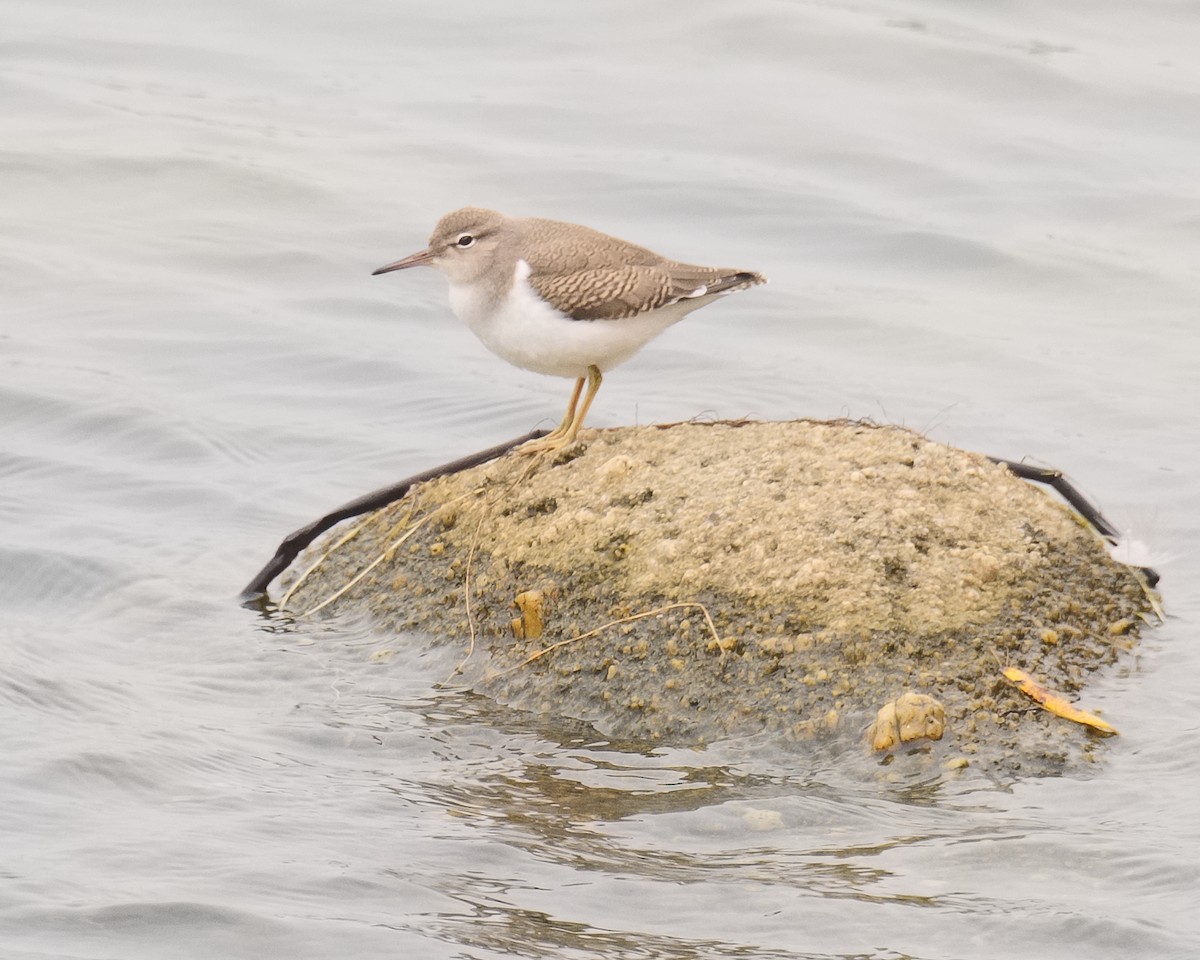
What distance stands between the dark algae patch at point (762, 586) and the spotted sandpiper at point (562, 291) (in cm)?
36

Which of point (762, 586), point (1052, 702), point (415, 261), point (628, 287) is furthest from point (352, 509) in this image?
point (1052, 702)

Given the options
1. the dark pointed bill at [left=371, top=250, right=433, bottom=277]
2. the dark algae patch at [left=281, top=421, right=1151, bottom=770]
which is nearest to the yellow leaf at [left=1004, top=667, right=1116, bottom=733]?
the dark algae patch at [left=281, top=421, right=1151, bottom=770]

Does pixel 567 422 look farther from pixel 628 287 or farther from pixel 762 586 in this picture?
pixel 762 586

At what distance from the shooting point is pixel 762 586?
5594 millimetres

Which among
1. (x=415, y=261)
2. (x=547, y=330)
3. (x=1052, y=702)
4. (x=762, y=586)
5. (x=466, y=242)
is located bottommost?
(x=1052, y=702)

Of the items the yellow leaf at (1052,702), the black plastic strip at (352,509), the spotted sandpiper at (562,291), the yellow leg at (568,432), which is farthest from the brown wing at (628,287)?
the yellow leaf at (1052,702)

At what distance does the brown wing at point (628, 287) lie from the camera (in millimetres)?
6258

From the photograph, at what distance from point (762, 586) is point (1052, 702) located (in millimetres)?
1003

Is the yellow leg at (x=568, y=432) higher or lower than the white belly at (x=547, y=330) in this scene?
lower

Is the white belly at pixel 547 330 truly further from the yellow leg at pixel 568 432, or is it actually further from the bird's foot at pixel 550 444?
the bird's foot at pixel 550 444

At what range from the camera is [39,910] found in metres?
4.50

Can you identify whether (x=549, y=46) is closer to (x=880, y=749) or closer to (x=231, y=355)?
(x=231, y=355)

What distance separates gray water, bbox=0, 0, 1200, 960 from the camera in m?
4.66

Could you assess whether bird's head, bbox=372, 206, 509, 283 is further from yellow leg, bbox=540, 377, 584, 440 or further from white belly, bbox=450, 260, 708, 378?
yellow leg, bbox=540, 377, 584, 440
